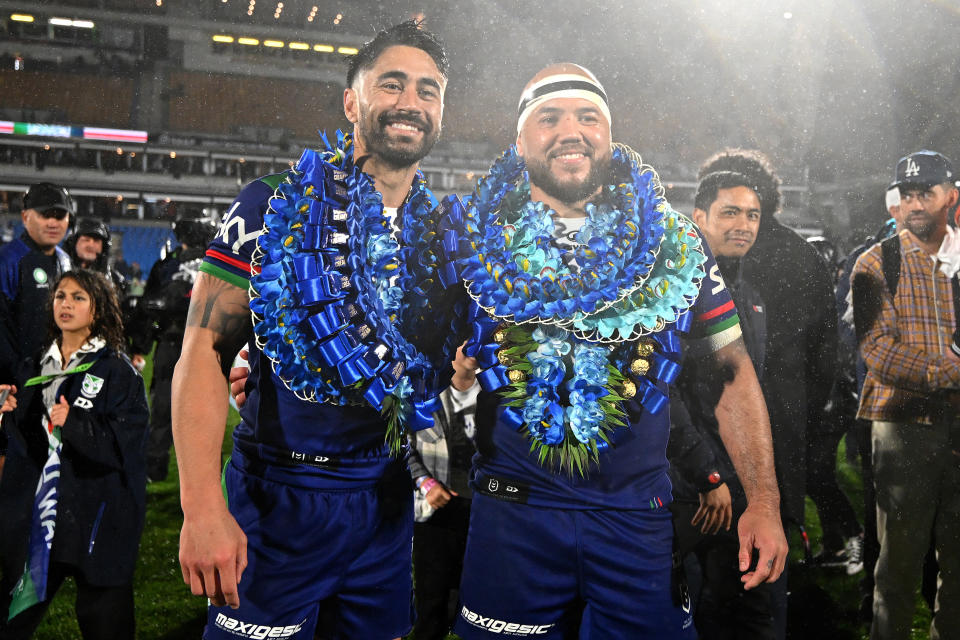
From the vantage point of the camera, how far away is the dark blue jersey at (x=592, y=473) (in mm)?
1407

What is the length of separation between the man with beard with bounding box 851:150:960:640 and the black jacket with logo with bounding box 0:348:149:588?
2321 mm

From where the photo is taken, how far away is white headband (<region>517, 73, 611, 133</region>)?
1.56 meters

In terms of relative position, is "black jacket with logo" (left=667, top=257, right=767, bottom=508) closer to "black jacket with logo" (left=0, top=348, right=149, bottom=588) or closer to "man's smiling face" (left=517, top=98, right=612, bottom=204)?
"man's smiling face" (left=517, top=98, right=612, bottom=204)

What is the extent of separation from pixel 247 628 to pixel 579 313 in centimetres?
91

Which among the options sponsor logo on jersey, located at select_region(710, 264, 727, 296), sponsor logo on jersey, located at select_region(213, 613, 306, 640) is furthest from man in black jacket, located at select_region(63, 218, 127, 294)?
sponsor logo on jersey, located at select_region(710, 264, 727, 296)

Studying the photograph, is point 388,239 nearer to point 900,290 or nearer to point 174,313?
point 900,290

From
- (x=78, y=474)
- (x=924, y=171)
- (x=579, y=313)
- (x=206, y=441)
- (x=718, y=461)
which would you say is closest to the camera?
(x=206, y=441)

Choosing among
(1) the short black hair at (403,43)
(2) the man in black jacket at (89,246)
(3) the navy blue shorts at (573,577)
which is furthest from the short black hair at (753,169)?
(2) the man in black jacket at (89,246)

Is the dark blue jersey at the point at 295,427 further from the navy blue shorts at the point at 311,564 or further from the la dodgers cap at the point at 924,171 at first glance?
the la dodgers cap at the point at 924,171

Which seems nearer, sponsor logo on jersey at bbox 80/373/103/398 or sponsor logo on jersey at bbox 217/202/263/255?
sponsor logo on jersey at bbox 217/202/263/255

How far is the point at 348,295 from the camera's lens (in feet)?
4.67

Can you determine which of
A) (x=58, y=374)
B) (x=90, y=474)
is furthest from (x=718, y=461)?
(x=58, y=374)

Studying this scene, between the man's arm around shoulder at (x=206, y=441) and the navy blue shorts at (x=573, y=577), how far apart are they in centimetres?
50

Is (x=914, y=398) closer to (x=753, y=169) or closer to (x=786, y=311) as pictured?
(x=786, y=311)
